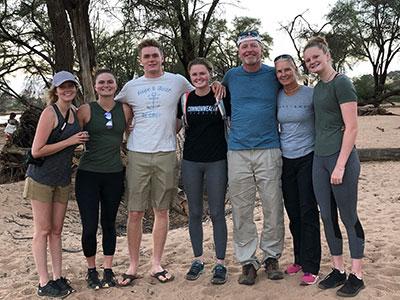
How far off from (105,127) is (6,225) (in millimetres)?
3642

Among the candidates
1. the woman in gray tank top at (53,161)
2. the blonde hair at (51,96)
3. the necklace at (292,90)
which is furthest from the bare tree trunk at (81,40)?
the necklace at (292,90)

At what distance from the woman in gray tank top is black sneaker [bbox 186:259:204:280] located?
1233 mm

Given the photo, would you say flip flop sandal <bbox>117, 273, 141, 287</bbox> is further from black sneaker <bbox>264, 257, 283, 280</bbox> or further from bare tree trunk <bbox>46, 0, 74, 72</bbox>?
bare tree trunk <bbox>46, 0, 74, 72</bbox>

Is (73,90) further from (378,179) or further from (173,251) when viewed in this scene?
(378,179)

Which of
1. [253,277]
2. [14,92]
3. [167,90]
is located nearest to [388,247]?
[253,277]

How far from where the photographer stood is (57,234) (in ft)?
13.1

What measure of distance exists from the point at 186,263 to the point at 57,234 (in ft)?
4.70

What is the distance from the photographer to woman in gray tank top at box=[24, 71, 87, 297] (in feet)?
12.2

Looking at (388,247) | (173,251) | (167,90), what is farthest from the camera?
(173,251)

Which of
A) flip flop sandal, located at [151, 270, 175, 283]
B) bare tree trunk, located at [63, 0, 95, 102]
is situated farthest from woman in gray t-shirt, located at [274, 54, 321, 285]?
bare tree trunk, located at [63, 0, 95, 102]

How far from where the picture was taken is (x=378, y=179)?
352 inches

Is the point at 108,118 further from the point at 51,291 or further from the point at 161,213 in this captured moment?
the point at 51,291

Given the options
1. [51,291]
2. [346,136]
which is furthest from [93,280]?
[346,136]

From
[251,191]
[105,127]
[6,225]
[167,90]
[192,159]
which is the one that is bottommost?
[6,225]
